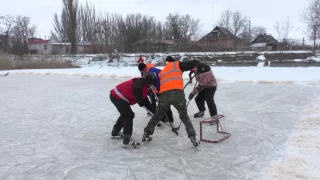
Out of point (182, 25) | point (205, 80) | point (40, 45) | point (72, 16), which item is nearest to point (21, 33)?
point (40, 45)

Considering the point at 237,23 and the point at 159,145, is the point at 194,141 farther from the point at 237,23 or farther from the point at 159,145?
the point at 237,23

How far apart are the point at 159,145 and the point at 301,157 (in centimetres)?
195

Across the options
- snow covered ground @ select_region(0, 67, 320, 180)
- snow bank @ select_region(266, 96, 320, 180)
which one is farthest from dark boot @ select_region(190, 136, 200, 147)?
snow bank @ select_region(266, 96, 320, 180)

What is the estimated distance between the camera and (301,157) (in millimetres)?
3988

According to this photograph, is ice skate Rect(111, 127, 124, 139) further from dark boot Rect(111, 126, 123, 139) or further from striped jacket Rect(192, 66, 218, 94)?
striped jacket Rect(192, 66, 218, 94)

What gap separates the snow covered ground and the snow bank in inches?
0.4

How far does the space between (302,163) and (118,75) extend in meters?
13.2

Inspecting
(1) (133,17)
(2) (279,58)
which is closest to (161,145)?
(2) (279,58)

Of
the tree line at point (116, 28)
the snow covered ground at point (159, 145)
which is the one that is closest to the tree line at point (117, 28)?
the tree line at point (116, 28)

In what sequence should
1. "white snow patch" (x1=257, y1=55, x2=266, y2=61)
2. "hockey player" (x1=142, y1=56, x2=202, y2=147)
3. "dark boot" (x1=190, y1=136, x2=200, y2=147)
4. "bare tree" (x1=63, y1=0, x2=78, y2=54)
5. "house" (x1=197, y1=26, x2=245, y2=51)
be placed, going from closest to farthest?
"hockey player" (x1=142, y1=56, x2=202, y2=147)
"dark boot" (x1=190, y1=136, x2=200, y2=147)
"white snow patch" (x1=257, y1=55, x2=266, y2=61)
"house" (x1=197, y1=26, x2=245, y2=51)
"bare tree" (x1=63, y1=0, x2=78, y2=54)

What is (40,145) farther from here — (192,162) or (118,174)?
(192,162)

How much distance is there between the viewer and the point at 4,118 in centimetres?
694

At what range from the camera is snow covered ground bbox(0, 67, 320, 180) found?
372 centimetres

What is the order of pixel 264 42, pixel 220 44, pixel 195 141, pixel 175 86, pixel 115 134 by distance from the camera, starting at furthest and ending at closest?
pixel 264 42 → pixel 220 44 → pixel 115 134 → pixel 195 141 → pixel 175 86
